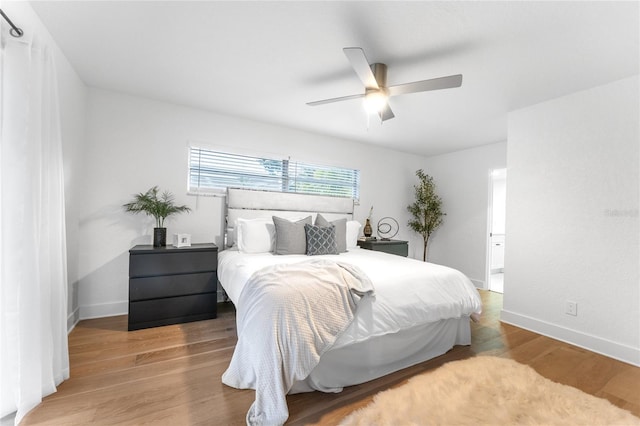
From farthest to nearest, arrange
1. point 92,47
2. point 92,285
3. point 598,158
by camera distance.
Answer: point 92,285
point 598,158
point 92,47

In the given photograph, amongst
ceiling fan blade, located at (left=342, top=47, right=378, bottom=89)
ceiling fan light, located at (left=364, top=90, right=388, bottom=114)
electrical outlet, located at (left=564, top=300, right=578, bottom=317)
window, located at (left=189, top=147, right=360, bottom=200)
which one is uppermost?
ceiling fan blade, located at (left=342, top=47, right=378, bottom=89)

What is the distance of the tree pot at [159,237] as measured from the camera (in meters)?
2.96

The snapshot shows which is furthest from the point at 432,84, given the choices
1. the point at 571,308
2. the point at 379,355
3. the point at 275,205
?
the point at 571,308

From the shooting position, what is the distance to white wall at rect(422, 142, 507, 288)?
4.63 metres

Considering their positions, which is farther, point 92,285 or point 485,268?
point 485,268

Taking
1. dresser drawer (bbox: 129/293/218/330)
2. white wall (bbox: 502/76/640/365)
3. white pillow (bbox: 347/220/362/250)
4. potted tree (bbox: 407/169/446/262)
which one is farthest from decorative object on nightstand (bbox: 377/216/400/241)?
dresser drawer (bbox: 129/293/218/330)

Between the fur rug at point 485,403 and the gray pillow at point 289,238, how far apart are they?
1.69m

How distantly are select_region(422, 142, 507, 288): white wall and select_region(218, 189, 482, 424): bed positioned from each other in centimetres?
261

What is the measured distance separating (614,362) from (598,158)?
183cm

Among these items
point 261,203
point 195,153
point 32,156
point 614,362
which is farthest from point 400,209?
point 32,156

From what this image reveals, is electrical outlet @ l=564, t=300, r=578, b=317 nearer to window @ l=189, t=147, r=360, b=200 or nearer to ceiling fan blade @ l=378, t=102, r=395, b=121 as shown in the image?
ceiling fan blade @ l=378, t=102, r=395, b=121

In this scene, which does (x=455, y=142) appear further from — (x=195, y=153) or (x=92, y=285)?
(x=92, y=285)

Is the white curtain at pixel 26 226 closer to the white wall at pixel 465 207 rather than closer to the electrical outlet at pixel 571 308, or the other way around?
the electrical outlet at pixel 571 308

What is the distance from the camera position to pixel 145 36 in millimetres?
2031
